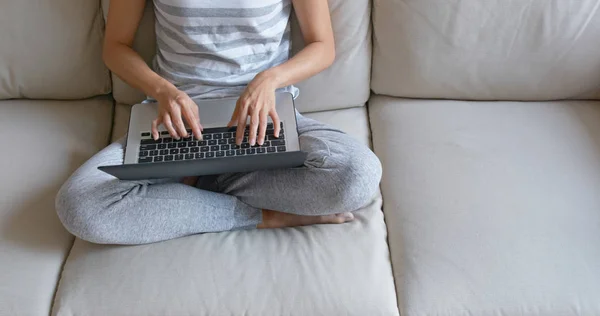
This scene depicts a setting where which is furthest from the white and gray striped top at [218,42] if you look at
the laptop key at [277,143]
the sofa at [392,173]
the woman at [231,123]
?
the laptop key at [277,143]

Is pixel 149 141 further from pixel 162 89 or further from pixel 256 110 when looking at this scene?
pixel 256 110

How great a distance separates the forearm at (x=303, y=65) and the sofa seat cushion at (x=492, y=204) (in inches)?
9.5

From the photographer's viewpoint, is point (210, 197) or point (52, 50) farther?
point (52, 50)

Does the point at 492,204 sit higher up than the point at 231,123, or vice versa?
the point at 231,123

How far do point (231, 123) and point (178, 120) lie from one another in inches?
4.5

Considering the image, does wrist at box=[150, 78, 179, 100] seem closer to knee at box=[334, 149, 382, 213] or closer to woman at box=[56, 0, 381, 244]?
woman at box=[56, 0, 381, 244]

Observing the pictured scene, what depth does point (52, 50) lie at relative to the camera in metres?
1.36

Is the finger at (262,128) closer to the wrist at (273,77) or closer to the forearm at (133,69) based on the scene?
the wrist at (273,77)

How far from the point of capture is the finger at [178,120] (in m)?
1.12

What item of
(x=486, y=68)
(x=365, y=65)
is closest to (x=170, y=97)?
(x=365, y=65)

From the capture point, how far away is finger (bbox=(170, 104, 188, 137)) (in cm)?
112

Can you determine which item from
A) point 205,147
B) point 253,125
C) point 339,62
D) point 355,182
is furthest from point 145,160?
point 339,62

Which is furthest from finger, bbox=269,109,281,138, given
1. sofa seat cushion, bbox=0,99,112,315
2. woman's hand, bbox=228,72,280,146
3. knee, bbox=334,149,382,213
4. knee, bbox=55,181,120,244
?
sofa seat cushion, bbox=0,99,112,315

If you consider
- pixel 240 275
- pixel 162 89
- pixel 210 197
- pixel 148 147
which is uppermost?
pixel 162 89
